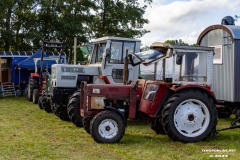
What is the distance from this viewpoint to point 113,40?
34.0 feet

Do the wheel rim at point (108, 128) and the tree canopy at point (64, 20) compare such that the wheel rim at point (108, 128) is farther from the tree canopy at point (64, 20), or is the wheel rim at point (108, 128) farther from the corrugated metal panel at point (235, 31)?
the tree canopy at point (64, 20)

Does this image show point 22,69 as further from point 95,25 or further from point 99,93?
point 99,93

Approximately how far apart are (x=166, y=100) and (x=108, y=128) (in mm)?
1269

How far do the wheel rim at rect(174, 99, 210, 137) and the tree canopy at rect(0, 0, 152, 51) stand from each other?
1748 centimetres

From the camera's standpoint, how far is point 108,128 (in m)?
7.13

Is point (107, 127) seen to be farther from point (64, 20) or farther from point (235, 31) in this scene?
point (64, 20)

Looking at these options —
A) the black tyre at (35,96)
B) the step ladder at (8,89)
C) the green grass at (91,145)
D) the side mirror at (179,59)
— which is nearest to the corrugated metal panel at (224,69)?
the green grass at (91,145)

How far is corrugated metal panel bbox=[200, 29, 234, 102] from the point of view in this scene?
33.5ft

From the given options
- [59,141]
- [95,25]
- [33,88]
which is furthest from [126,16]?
[59,141]

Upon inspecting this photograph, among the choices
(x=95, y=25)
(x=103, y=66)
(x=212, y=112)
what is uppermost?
(x=95, y=25)

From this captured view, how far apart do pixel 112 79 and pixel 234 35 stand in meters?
3.41

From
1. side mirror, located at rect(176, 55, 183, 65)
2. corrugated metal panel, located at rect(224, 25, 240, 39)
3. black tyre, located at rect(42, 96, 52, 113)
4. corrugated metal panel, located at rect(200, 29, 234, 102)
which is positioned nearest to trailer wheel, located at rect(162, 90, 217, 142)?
side mirror, located at rect(176, 55, 183, 65)

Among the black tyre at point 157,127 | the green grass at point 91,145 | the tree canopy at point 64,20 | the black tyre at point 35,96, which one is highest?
the tree canopy at point 64,20

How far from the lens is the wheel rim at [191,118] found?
7.30m
